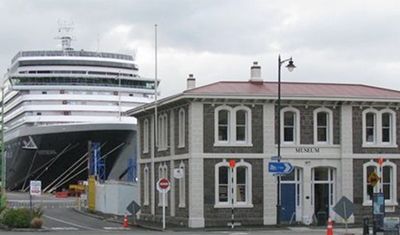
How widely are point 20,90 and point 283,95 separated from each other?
46.7m

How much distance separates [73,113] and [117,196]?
27386 mm

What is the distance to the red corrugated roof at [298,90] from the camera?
48250 millimetres

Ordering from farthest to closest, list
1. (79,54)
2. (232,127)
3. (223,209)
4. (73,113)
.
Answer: (79,54) → (73,113) → (232,127) → (223,209)

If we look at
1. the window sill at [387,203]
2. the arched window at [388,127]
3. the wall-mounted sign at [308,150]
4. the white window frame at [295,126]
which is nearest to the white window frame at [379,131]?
the arched window at [388,127]

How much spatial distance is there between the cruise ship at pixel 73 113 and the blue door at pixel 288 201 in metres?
35.9

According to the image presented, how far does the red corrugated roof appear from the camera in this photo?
48.2 metres

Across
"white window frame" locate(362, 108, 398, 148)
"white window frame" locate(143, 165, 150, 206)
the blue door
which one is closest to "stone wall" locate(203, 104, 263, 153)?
the blue door

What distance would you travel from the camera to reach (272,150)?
160ft

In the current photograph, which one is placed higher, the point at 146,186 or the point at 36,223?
the point at 146,186

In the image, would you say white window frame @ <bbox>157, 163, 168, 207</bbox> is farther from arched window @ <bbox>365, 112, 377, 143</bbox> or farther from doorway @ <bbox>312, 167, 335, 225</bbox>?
arched window @ <bbox>365, 112, 377, 143</bbox>

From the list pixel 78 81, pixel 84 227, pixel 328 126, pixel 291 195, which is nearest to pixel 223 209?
pixel 291 195

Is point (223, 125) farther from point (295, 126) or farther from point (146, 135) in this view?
point (146, 135)

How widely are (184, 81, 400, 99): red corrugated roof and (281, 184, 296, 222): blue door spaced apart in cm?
481

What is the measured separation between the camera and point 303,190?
49031 mm
